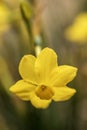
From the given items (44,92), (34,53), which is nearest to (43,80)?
(44,92)

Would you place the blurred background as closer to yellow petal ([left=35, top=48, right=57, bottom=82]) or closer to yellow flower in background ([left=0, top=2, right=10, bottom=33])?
yellow flower in background ([left=0, top=2, right=10, bottom=33])

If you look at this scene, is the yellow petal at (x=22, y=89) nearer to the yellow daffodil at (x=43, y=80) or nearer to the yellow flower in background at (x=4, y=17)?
the yellow daffodil at (x=43, y=80)

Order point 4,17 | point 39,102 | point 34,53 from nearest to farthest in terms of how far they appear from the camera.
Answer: point 39,102 < point 34,53 < point 4,17

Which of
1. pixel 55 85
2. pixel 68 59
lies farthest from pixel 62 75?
pixel 68 59

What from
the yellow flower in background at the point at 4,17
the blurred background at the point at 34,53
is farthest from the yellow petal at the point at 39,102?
the yellow flower in background at the point at 4,17

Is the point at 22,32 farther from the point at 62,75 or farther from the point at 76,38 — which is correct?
the point at 62,75

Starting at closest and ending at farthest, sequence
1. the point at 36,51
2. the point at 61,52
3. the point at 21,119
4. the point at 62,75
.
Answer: the point at 62,75, the point at 36,51, the point at 21,119, the point at 61,52

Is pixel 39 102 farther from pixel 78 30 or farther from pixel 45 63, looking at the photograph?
pixel 78 30

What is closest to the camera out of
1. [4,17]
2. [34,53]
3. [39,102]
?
[39,102]
